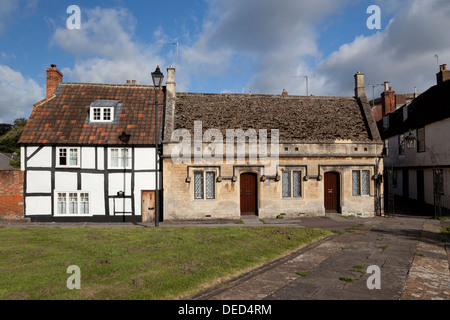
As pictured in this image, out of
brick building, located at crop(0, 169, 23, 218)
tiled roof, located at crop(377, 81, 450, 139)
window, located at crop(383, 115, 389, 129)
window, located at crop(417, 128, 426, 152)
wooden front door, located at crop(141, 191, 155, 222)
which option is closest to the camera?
brick building, located at crop(0, 169, 23, 218)

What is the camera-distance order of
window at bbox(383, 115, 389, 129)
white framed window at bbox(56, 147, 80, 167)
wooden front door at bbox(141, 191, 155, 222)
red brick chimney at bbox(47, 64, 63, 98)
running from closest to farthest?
white framed window at bbox(56, 147, 80, 167)
wooden front door at bbox(141, 191, 155, 222)
red brick chimney at bbox(47, 64, 63, 98)
window at bbox(383, 115, 389, 129)

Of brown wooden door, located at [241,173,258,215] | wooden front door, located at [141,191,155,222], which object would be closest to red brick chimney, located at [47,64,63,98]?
wooden front door, located at [141,191,155,222]

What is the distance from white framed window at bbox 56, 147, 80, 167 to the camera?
19.0 m

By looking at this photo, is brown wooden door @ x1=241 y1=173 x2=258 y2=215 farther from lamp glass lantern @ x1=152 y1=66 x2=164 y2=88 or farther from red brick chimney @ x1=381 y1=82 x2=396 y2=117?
red brick chimney @ x1=381 y1=82 x2=396 y2=117

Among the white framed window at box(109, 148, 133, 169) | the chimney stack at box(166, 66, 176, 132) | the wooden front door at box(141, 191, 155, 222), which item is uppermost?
the chimney stack at box(166, 66, 176, 132)

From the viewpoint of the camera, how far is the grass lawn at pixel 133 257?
736 centimetres

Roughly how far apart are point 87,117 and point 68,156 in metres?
3.18

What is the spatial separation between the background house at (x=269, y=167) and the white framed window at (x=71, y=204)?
17.2ft

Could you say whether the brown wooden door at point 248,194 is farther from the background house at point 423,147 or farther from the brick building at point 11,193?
the brick building at point 11,193

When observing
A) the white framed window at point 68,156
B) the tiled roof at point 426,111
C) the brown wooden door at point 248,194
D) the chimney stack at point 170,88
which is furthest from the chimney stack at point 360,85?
the white framed window at point 68,156

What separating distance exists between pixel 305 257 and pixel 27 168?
1772cm

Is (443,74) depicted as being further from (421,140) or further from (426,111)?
(421,140)

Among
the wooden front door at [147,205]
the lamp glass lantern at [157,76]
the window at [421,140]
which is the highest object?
the lamp glass lantern at [157,76]
